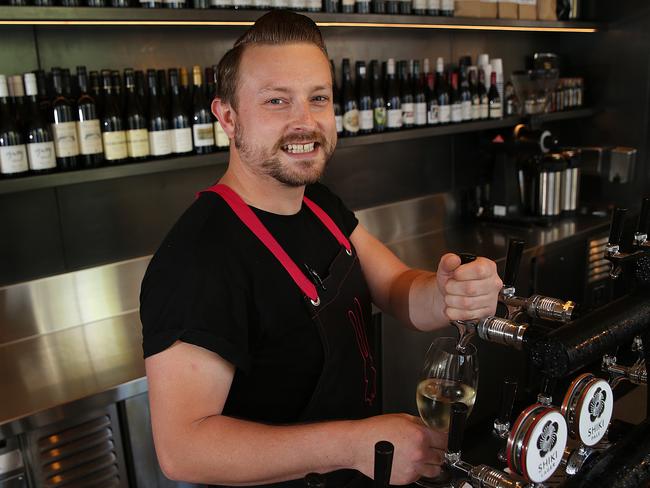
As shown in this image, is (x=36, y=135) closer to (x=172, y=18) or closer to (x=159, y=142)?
(x=159, y=142)

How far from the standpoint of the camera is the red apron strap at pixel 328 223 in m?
1.42

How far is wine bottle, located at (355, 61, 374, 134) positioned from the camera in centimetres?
265

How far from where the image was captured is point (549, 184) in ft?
10.4

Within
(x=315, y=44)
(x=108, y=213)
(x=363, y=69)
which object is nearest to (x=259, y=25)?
(x=315, y=44)

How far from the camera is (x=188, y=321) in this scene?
1.05m

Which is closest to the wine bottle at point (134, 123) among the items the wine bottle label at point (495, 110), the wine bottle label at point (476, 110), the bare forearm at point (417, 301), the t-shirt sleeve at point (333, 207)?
the t-shirt sleeve at point (333, 207)

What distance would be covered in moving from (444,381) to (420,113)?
6.66 feet

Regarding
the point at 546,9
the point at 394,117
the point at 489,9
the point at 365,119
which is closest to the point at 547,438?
the point at 365,119

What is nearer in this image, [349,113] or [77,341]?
[77,341]

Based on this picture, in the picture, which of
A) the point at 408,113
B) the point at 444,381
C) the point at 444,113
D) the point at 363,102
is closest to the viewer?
the point at 444,381

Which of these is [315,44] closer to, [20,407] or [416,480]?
[416,480]

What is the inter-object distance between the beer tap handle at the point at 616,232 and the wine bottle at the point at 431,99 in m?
1.87

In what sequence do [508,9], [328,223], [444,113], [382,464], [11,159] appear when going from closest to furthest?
[382,464] < [328,223] < [11,159] < [444,113] < [508,9]

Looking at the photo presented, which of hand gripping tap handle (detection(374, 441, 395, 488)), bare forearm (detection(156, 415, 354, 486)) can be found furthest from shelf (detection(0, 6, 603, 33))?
hand gripping tap handle (detection(374, 441, 395, 488))
